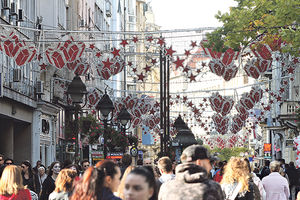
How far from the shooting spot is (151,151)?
14900cm

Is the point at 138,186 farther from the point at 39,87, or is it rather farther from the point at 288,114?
the point at 288,114

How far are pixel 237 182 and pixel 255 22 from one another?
30.9 ft

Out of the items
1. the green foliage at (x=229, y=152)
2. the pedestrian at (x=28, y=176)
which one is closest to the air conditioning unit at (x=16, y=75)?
the pedestrian at (x=28, y=176)

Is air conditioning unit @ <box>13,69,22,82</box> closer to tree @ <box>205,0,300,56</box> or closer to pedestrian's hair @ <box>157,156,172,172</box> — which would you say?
tree @ <box>205,0,300,56</box>

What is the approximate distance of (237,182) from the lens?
11.0 metres

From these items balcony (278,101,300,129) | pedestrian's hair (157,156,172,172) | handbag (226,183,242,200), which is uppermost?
balcony (278,101,300,129)

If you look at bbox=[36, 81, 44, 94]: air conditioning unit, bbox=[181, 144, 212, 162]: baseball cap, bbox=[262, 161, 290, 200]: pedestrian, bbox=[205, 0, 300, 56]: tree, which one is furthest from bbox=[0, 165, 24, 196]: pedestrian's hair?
bbox=[36, 81, 44, 94]: air conditioning unit

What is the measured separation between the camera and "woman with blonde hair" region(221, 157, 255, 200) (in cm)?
1091

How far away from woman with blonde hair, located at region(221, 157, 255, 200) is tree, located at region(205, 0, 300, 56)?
7.90 metres

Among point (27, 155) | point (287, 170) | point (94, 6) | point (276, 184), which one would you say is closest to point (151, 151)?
point (94, 6)

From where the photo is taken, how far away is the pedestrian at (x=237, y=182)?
1091 cm

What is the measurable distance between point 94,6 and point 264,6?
144ft

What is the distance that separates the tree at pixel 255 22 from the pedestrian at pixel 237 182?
7906 mm

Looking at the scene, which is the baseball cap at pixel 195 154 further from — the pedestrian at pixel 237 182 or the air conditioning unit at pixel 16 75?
the air conditioning unit at pixel 16 75
